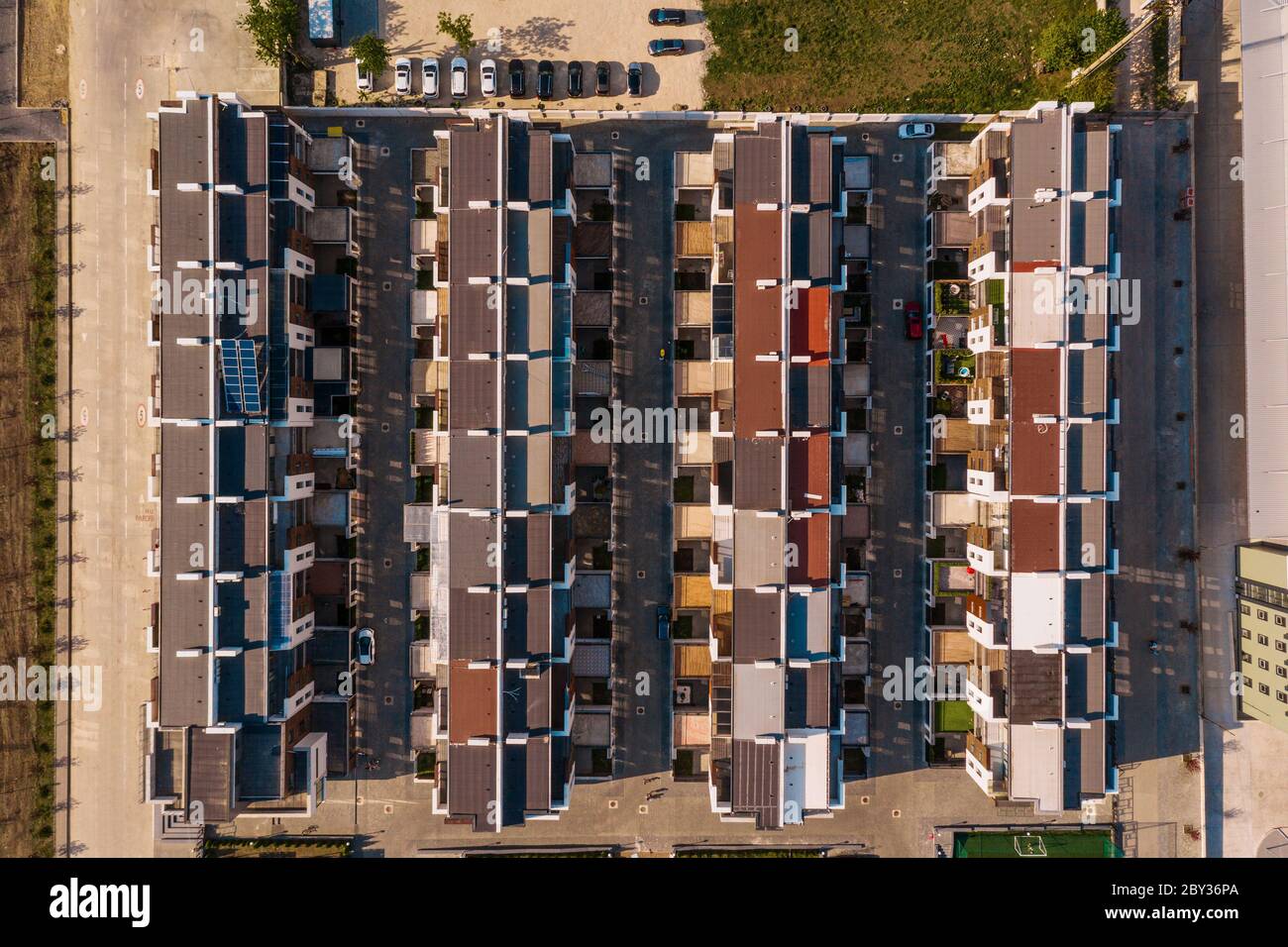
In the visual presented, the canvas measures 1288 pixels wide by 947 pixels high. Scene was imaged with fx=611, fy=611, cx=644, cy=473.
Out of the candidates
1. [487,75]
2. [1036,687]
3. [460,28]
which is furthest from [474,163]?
[1036,687]

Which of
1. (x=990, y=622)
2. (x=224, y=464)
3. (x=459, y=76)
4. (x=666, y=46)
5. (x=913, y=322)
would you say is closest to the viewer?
(x=224, y=464)

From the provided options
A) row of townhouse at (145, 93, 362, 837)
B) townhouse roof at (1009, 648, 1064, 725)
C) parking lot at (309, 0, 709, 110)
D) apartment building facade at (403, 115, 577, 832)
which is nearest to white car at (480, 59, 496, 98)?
parking lot at (309, 0, 709, 110)

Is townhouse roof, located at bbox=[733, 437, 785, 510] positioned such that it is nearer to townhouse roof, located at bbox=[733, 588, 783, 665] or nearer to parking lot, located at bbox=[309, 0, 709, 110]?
townhouse roof, located at bbox=[733, 588, 783, 665]

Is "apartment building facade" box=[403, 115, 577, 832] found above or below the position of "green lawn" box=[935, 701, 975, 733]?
above

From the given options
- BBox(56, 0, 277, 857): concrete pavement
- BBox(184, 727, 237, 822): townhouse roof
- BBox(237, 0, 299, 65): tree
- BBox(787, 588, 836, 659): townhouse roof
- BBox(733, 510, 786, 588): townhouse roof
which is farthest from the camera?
BBox(56, 0, 277, 857): concrete pavement

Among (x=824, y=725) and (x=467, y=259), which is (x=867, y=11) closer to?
(x=467, y=259)

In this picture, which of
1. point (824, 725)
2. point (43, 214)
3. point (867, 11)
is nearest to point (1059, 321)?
point (867, 11)

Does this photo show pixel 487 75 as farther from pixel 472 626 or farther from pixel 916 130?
pixel 472 626
